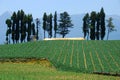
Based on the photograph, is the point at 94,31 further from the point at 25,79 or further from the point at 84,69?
the point at 25,79

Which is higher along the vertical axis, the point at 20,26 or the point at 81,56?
the point at 20,26

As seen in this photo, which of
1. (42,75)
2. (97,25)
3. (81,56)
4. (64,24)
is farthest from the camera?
(64,24)

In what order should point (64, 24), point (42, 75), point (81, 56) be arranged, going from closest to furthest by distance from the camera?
point (42, 75)
point (81, 56)
point (64, 24)

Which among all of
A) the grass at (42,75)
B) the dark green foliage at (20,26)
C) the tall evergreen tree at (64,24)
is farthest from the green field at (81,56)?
the tall evergreen tree at (64,24)

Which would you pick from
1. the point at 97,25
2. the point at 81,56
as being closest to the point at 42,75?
the point at 81,56

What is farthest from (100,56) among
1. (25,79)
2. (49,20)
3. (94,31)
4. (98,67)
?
(49,20)

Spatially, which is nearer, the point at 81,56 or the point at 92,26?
the point at 81,56

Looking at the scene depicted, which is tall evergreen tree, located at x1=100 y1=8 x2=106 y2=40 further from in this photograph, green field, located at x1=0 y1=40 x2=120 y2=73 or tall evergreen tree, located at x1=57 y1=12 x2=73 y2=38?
green field, located at x1=0 y1=40 x2=120 y2=73

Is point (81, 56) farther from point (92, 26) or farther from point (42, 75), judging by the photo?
point (92, 26)

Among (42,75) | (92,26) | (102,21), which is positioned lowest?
(42,75)

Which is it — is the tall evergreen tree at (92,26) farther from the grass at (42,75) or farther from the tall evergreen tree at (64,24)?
the grass at (42,75)

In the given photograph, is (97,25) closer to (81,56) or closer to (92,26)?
(92,26)

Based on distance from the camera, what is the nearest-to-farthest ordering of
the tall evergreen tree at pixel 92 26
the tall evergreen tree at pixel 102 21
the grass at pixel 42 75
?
the grass at pixel 42 75 < the tall evergreen tree at pixel 102 21 < the tall evergreen tree at pixel 92 26

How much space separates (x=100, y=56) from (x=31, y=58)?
970 centimetres
